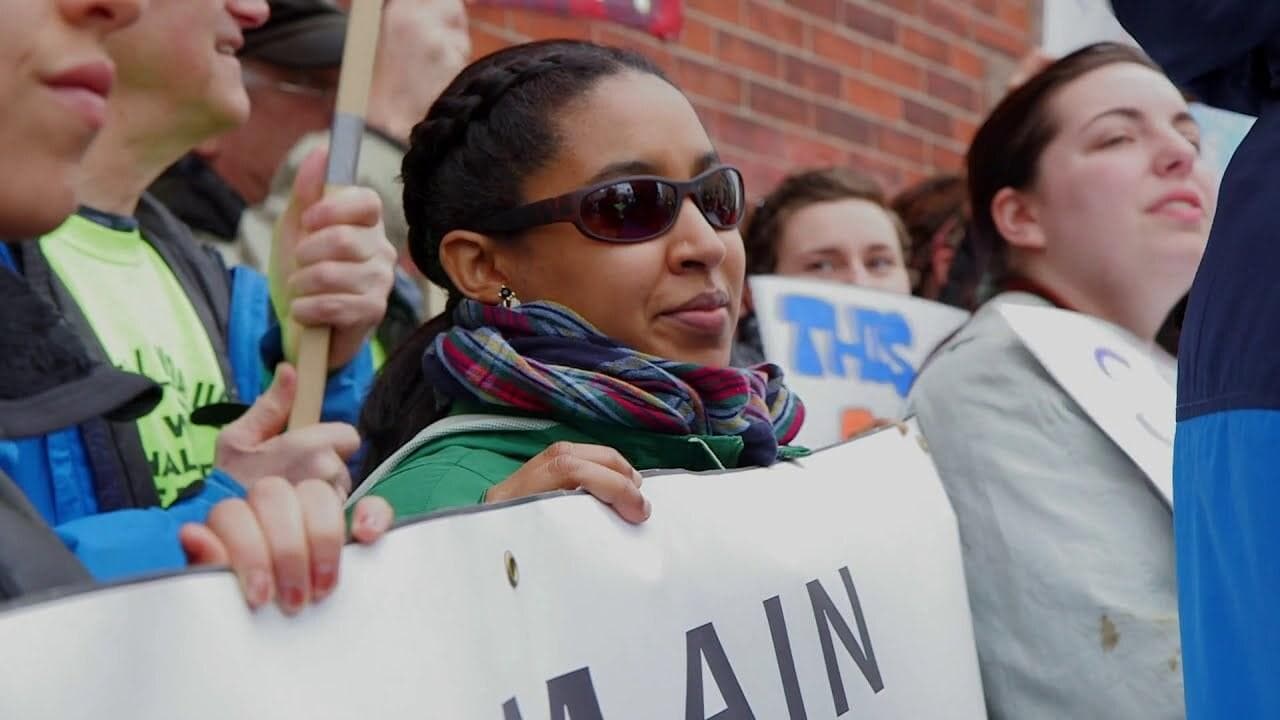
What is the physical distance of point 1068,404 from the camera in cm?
265

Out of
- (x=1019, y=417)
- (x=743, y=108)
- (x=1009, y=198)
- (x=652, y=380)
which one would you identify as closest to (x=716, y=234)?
(x=652, y=380)

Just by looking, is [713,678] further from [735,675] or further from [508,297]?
[508,297]

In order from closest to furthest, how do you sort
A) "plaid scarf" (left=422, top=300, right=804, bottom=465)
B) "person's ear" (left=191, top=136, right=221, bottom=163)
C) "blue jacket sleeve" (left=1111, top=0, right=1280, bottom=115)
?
1. "blue jacket sleeve" (left=1111, top=0, right=1280, bottom=115)
2. "plaid scarf" (left=422, top=300, right=804, bottom=465)
3. "person's ear" (left=191, top=136, right=221, bottom=163)

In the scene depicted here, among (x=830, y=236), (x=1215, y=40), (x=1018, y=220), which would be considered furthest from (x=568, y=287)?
(x=830, y=236)

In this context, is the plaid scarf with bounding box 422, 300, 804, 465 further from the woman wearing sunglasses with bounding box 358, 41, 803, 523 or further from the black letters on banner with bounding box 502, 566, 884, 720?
the black letters on banner with bounding box 502, 566, 884, 720

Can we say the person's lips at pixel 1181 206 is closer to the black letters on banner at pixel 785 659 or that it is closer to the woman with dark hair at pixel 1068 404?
the woman with dark hair at pixel 1068 404

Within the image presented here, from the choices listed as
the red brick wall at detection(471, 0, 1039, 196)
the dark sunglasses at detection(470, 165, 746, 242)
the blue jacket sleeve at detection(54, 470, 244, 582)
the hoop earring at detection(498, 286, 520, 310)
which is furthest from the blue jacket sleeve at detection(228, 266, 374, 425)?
the red brick wall at detection(471, 0, 1039, 196)

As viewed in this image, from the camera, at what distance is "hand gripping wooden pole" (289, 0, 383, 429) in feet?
7.21

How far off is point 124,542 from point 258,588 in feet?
1.74

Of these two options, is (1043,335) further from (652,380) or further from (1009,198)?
(652,380)

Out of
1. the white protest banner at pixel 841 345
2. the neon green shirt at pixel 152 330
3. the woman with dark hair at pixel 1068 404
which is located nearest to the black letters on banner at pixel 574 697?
the neon green shirt at pixel 152 330

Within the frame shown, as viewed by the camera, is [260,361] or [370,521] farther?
[260,361]

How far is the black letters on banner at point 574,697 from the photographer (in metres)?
1.52

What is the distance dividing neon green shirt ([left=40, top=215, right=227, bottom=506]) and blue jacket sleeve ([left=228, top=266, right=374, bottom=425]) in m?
0.08
